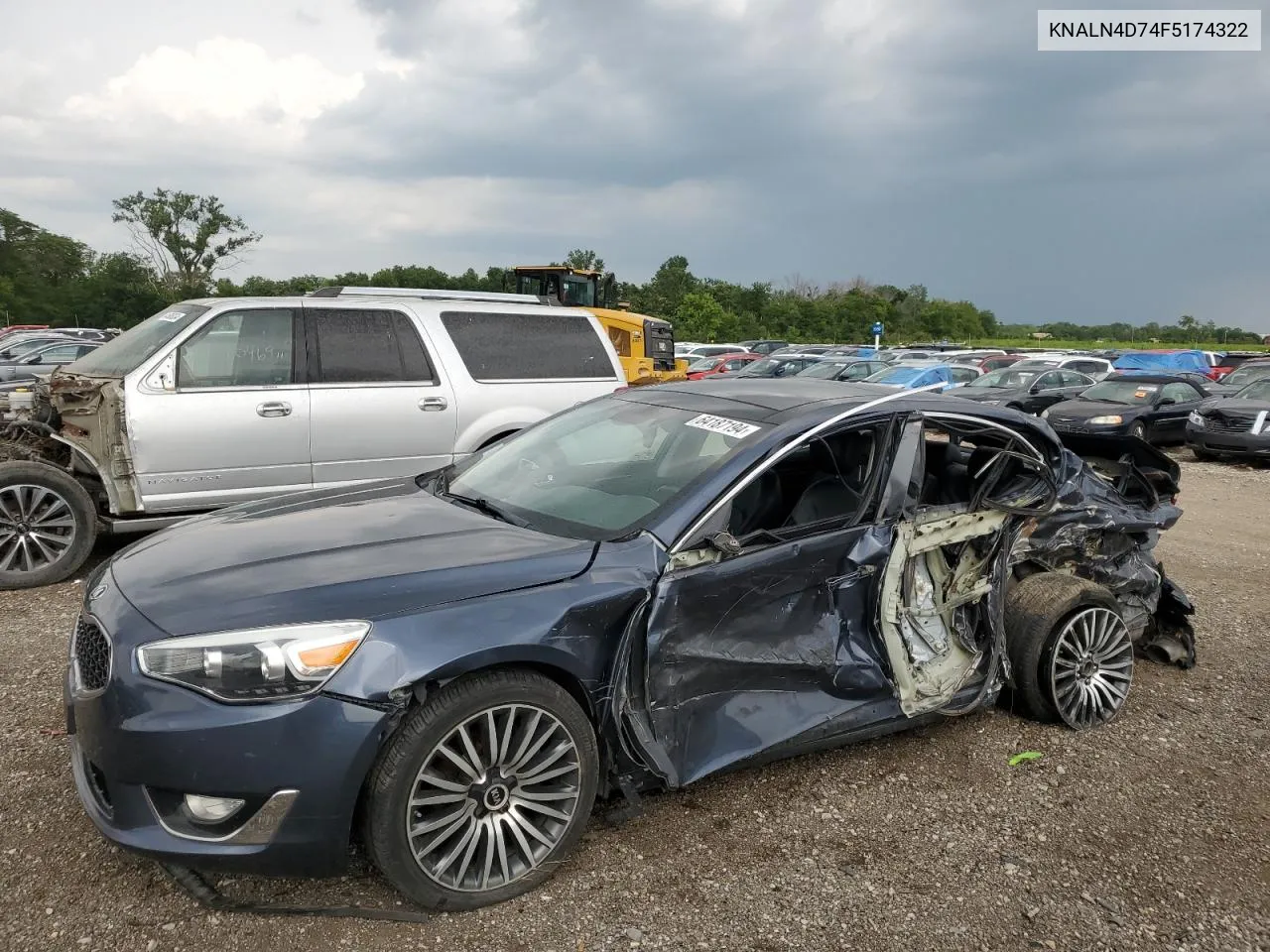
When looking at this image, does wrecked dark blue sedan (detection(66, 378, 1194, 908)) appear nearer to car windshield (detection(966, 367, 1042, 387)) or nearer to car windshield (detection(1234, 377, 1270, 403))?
car windshield (detection(1234, 377, 1270, 403))

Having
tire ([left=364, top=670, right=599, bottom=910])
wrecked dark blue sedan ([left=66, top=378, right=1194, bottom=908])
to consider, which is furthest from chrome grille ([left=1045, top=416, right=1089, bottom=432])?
tire ([left=364, top=670, right=599, bottom=910])

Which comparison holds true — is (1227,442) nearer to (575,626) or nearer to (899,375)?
(899,375)

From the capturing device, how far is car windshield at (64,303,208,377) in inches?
241

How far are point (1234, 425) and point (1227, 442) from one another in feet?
0.90

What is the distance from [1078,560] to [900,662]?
1.46 meters

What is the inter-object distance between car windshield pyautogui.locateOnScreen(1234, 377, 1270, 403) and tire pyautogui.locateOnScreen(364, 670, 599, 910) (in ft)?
50.8

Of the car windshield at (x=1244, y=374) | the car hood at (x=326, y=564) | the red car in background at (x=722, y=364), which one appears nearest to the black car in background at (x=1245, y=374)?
the car windshield at (x=1244, y=374)

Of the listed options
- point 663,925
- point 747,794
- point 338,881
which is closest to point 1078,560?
point 747,794

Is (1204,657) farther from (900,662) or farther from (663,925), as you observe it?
(663,925)

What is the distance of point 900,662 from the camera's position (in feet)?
11.8

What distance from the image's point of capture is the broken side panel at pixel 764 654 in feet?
9.85

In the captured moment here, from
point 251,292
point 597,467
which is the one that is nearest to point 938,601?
point 597,467

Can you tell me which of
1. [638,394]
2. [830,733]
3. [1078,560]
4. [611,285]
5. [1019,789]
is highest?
[611,285]

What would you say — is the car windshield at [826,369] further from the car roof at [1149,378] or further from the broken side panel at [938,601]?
Result: the broken side panel at [938,601]
